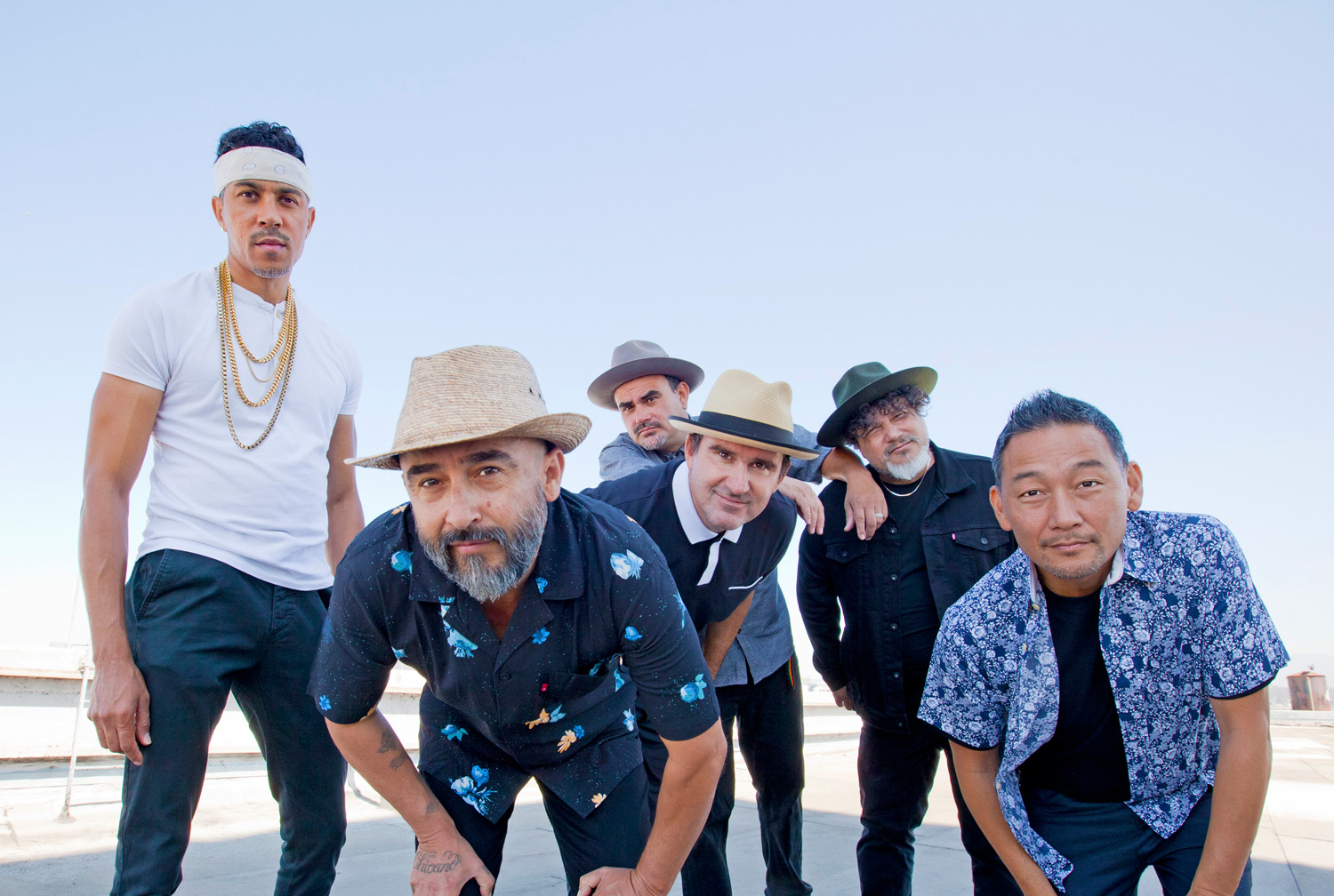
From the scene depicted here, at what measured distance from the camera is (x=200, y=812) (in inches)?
192

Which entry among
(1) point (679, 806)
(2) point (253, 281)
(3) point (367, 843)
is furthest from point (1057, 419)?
(3) point (367, 843)

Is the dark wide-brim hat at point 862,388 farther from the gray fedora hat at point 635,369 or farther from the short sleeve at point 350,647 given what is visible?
the short sleeve at point 350,647

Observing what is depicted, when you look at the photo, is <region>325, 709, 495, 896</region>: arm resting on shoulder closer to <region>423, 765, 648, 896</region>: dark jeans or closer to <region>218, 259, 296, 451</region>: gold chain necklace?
<region>423, 765, 648, 896</region>: dark jeans

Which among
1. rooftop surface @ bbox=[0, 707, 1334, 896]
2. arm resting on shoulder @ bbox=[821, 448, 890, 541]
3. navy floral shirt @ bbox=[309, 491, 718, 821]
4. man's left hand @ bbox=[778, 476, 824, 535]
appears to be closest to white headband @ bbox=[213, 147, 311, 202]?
navy floral shirt @ bbox=[309, 491, 718, 821]

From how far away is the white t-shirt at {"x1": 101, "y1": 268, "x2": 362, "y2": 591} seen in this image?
2230 mm

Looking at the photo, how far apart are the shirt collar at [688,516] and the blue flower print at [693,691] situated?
868 millimetres

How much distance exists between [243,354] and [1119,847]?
108 inches

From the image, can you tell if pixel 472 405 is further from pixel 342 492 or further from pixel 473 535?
pixel 342 492

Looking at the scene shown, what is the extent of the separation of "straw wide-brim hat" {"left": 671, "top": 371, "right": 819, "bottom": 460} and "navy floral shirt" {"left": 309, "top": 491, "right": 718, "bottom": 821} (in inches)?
28.0

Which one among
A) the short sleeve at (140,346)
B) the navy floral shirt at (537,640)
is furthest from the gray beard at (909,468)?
the short sleeve at (140,346)

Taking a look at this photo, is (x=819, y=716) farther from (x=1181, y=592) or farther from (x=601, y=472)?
(x=1181, y=592)

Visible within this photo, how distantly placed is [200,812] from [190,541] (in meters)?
3.58

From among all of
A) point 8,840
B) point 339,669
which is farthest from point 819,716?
point 339,669

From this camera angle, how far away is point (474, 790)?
7.61ft
